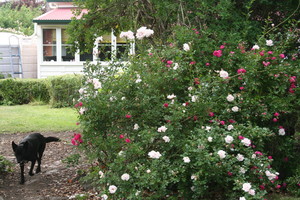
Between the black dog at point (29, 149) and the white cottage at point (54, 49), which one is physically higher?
the white cottage at point (54, 49)

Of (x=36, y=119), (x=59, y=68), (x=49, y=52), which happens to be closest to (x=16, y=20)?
(x=49, y=52)

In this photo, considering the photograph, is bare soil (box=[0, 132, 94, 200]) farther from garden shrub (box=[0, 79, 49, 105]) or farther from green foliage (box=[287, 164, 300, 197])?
garden shrub (box=[0, 79, 49, 105])

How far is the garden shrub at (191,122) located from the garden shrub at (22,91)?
1251cm

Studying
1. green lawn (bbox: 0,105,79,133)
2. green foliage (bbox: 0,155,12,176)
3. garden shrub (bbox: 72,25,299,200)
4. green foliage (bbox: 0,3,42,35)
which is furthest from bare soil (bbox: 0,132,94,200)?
green foliage (bbox: 0,3,42,35)

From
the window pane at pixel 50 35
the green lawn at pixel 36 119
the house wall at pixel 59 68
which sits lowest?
the green lawn at pixel 36 119

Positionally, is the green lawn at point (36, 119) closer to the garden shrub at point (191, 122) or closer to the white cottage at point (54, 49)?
the white cottage at point (54, 49)

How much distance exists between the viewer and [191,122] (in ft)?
14.5

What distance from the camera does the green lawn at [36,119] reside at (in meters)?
10.9

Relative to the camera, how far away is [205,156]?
Result: 368 centimetres

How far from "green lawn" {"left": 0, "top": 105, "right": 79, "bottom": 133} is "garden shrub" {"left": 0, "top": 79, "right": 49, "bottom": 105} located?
152 cm

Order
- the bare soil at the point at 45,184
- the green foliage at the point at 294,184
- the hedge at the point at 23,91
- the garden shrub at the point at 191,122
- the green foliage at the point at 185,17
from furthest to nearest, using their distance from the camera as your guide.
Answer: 1. the hedge at the point at 23,91
2. the green foliage at the point at 185,17
3. the bare soil at the point at 45,184
4. the green foliage at the point at 294,184
5. the garden shrub at the point at 191,122

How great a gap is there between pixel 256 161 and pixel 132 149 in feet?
3.78

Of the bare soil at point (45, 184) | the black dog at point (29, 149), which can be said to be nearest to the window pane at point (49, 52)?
the bare soil at point (45, 184)

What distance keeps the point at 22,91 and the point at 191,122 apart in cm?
1398
